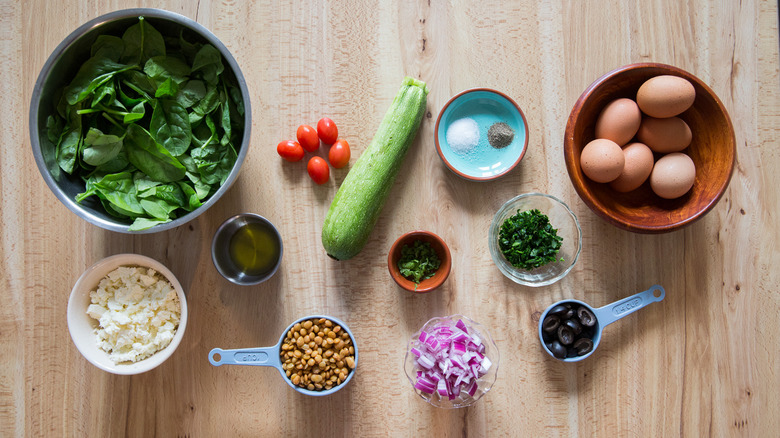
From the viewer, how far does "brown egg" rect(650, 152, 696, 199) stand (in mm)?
1325

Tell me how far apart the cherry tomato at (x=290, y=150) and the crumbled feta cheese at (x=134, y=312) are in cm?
52

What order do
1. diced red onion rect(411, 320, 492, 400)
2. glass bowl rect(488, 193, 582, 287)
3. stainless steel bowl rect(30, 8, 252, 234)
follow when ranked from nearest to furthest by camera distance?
1. stainless steel bowl rect(30, 8, 252, 234)
2. diced red onion rect(411, 320, 492, 400)
3. glass bowl rect(488, 193, 582, 287)

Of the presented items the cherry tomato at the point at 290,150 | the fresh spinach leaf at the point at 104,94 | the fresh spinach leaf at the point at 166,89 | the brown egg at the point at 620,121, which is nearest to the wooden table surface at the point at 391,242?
the cherry tomato at the point at 290,150

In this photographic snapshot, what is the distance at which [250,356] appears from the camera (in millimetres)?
1389

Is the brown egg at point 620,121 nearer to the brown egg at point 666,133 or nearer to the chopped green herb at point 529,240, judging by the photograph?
the brown egg at point 666,133

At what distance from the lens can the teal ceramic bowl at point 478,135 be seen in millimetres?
1479

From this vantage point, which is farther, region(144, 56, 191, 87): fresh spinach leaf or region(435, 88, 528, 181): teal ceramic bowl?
region(435, 88, 528, 181): teal ceramic bowl

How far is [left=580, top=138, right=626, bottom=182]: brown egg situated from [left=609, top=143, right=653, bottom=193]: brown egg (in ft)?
0.10

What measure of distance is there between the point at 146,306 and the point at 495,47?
133 centimetres

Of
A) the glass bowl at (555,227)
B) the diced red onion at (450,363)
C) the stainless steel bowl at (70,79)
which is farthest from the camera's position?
the glass bowl at (555,227)

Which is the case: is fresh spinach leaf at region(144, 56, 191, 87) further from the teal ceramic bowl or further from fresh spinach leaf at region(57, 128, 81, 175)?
the teal ceramic bowl

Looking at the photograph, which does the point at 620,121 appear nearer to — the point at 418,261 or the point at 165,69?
the point at 418,261

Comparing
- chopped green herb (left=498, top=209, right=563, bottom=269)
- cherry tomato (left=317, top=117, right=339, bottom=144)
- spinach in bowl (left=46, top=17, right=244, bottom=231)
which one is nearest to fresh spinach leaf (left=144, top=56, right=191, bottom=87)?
spinach in bowl (left=46, top=17, right=244, bottom=231)

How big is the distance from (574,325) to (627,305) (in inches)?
7.6
